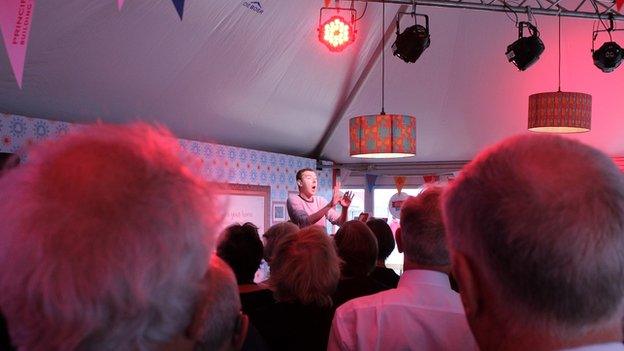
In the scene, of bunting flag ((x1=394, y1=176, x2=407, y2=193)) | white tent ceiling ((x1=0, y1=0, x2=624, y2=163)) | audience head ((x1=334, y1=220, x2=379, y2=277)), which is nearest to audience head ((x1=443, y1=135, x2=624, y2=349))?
audience head ((x1=334, y1=220, x2=379, y2=277))

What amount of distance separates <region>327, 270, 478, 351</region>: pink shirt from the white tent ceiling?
89.5 inches

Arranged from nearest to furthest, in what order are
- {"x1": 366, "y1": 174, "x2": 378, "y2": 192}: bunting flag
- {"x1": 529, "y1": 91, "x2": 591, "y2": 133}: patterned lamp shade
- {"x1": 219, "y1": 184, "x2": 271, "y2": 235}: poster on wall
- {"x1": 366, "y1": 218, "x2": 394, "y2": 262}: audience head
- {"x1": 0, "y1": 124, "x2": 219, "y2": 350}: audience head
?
1. {"x1": 0, "y1": 124, "x2": 219, "y2": 350}: audience head
2. {"x1": 366, "y1": 218, "x2": 394, "y2": 262}: audience head
3. {"x1": 529, "y1": 91, "x2": 591, "y2": 133}: patterned lamp shade
4. {"x1": 219, "y1": 184, "x2": 271, "y2": 235}: poster on wall
5. {"x1": 366, "y1": 174, "x2": 378, "y2": 192}: bunting flag

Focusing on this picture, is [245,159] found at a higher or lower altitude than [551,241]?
higher

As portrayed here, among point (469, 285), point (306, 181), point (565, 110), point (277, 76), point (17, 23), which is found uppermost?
point (277, 76)

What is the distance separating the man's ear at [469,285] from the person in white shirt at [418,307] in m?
0.81

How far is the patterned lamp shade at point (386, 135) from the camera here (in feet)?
14.0

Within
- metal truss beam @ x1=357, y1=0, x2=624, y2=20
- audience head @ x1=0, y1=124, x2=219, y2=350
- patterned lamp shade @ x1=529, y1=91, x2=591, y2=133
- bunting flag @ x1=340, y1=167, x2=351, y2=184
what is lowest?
audience head @ x1=0, y1=124, x2=219, y2=350

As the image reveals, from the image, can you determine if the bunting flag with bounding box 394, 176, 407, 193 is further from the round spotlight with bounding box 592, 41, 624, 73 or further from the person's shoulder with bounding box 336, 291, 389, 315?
the person's shoulder with bounding box 336, 291, 389, 315

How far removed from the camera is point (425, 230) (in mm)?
1694

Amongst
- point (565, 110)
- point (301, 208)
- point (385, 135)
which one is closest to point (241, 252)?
point (385, 135)

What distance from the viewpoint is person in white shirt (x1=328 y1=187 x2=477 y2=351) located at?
1.67m

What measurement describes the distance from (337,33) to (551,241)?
4096 millimetres

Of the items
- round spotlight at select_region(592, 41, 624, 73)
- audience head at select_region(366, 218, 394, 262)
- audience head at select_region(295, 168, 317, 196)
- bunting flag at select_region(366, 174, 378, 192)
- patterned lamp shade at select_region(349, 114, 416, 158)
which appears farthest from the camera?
bunting flag at select_region(366, 174, 378, 192)

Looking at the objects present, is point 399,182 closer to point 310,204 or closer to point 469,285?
point 310,204
